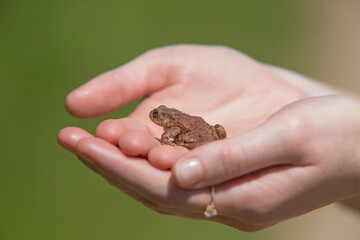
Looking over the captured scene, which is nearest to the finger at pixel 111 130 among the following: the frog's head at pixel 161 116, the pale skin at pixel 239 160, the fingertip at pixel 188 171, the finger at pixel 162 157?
the pale skin at pixel 239 160

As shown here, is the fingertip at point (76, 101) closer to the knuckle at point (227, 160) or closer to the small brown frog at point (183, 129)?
the small brown frog at point (183, 129)

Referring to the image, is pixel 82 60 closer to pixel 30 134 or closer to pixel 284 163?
pixel 30 134

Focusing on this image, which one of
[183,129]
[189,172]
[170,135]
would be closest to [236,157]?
[189,172]

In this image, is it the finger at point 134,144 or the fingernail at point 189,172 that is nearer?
the fingernail at point 189,172

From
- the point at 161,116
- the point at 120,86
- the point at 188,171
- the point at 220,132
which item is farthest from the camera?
the point at 120,86

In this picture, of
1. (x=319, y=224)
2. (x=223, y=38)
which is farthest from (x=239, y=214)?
(x=223, y=38)

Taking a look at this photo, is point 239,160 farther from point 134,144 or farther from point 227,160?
point 134,144
